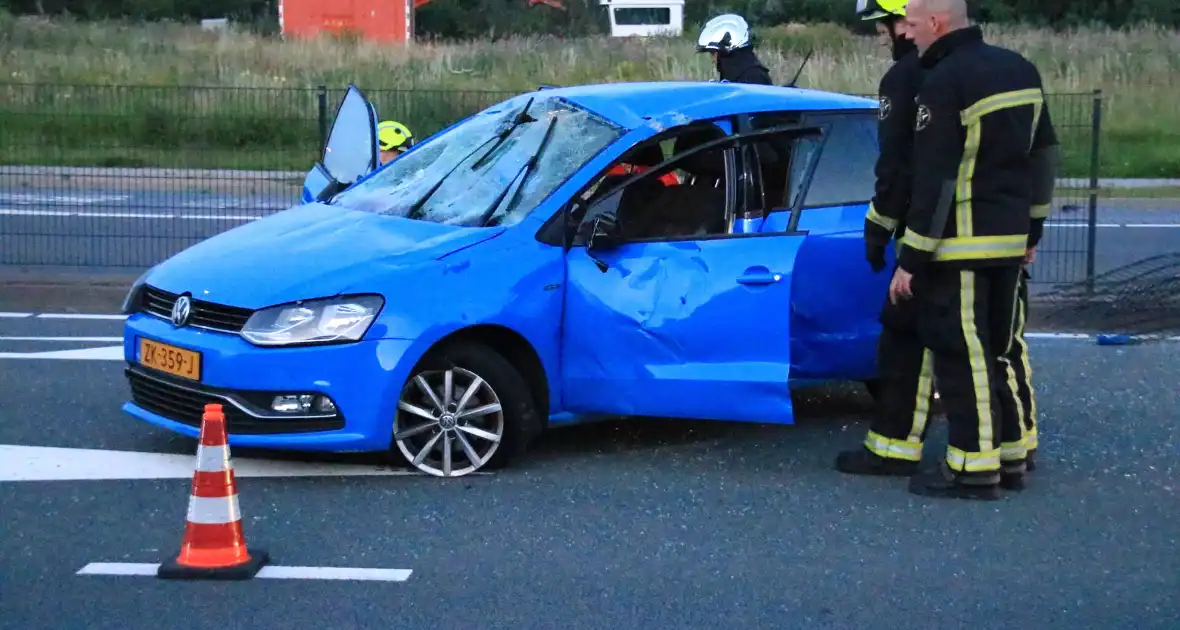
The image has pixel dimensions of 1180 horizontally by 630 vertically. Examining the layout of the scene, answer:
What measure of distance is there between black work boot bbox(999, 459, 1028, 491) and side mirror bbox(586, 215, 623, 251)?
1811mm

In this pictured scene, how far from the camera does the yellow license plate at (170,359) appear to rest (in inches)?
252

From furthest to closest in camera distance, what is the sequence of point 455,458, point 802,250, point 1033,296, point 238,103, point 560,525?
1. point 238,103
2. point 1033,296
3. point 802,250
4. point 455,458
5. point 560,525

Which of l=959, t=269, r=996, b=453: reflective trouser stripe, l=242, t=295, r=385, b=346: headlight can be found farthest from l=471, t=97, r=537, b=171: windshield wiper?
l=959, t=269, r=996, b=453: reflective trouser stripe

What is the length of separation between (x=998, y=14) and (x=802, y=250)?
47152 mm

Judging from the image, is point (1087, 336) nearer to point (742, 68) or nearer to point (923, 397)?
point (742, 68)

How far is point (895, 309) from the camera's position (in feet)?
21.9

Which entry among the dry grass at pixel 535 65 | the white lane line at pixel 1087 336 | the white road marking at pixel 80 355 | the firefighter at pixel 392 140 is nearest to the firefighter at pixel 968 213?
the white lane line at pixel 1087 336

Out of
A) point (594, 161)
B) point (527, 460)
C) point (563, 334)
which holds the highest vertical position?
point (594, 161)

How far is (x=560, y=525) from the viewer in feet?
19.9

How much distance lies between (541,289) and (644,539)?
1.24 metres

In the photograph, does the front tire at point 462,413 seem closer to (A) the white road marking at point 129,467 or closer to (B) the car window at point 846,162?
(A) the white road marking at point 129,467

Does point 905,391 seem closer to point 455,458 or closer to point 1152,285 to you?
point 455,458

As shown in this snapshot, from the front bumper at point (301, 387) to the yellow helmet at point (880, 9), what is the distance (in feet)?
7.76

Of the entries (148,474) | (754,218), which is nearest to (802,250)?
(754,218)
